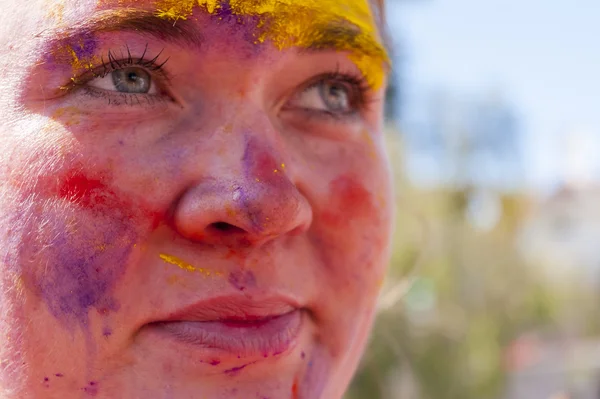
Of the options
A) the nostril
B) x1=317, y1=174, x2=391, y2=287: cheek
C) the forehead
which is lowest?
the nostril

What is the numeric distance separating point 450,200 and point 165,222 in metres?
14.2

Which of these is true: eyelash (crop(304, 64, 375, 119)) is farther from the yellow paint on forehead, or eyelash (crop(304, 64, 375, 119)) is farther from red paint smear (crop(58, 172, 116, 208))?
red paint smear (crop(58, 172, 116, 208))

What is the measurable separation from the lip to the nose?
0.12 meters

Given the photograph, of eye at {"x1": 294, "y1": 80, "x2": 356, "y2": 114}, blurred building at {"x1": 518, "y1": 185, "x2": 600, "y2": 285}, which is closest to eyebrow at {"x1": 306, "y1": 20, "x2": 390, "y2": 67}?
eye at {"x1": 294, "y1": 80, "x2": 356, "y2": 114}

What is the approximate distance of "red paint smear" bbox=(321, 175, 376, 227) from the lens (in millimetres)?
1437

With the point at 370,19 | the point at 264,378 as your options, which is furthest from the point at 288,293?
the point at 370,19

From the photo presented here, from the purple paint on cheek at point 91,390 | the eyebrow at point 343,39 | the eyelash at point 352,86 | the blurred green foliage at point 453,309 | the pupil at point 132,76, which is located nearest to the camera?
the purple paint on cheek at point 91,390

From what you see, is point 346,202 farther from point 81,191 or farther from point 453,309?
point 453,309

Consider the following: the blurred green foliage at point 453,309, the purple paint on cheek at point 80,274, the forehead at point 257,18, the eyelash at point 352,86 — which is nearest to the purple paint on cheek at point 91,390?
the purple paint on cheek at point 80,274

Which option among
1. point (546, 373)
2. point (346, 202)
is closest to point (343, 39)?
point (346, 202)

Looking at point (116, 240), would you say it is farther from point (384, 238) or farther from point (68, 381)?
point (384, 238)

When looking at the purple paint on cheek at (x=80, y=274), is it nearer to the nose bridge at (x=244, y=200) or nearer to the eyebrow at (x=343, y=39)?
the nose bridge at (x=244, y=200)

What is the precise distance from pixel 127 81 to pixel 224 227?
35 cm

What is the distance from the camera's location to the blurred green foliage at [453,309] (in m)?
9.31
